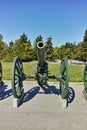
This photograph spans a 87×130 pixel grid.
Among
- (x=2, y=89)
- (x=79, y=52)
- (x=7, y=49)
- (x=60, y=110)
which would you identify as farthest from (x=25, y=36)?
(x=60, y=110)

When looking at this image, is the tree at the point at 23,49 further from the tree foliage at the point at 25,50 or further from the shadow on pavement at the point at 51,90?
the shadow on pavement at the point at 51,90

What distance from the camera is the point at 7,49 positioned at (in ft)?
176

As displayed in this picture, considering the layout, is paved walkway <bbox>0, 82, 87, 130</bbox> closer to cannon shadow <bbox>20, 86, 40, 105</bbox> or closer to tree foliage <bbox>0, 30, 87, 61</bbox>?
cannon shadow <bbox>20, 86, 40, 105</bbox>

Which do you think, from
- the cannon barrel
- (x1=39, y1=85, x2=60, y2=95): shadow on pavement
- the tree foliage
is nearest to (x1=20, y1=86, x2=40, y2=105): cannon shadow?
(x1=39, y1=85, x2=60, y2=95): shadow on pavement

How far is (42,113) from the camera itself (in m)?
7.44

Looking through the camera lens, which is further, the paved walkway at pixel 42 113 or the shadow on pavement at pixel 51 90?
the shadow on pavement at pixel 51 90

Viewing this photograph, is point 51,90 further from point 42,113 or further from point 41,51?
point 41,51

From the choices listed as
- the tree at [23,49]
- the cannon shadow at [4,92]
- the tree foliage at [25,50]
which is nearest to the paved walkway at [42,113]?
the cannon shadow at [4,92]

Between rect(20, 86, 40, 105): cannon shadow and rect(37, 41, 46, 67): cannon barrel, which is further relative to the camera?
rect(20, 86, 40, 105): cannon shadow

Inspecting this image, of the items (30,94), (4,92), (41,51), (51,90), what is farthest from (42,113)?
(51,90)

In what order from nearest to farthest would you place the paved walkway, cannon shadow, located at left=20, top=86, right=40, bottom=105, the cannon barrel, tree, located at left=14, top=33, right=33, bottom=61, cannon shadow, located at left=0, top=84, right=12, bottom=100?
1. the paved walkway
2. the cannon barrel
3. cannon shadow, located at left=20, top=86, right=40, bottom=105
4. cannon shadow, located at left=0, top=84, right=12, bottom=100
5. tree, located at left=14, top=33, right=33, bottom=61

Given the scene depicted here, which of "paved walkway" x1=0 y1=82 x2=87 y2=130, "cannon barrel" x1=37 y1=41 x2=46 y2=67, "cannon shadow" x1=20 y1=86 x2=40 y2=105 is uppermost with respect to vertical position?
"cannon barrel" x1=37 y1=41 x2=46 y2=67

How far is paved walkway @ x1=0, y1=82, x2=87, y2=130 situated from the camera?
6297 mm

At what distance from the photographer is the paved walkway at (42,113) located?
630 centimetres
